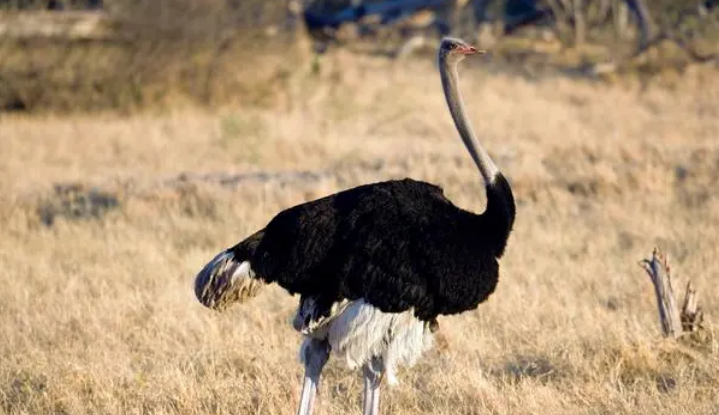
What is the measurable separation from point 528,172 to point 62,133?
6808 millimetres

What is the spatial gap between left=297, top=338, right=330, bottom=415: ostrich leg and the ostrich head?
139 cm

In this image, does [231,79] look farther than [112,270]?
Yes

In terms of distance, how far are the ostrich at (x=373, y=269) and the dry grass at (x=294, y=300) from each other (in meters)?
0.82

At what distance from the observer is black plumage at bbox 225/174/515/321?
4930 millimetres

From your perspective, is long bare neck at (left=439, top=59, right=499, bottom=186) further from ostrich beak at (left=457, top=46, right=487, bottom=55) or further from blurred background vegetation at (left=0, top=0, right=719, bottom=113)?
blurred background vegetation at (left=0, top=0, right=719, bottom=113)

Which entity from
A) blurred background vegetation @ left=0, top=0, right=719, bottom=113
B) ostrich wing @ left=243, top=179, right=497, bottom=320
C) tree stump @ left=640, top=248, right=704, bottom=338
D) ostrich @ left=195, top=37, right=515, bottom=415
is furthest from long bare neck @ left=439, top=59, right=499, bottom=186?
blurred background vegetation @ left=0, top=0, right=719, bottom=113

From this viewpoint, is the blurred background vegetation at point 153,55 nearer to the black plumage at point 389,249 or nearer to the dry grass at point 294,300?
the dry grass at point 294,300

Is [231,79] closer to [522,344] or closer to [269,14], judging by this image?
[269,14]

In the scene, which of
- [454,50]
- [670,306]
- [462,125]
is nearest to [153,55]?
[670,306]

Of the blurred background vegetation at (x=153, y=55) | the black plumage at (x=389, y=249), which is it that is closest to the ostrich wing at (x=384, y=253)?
the black plumage at (x=389, y=249)

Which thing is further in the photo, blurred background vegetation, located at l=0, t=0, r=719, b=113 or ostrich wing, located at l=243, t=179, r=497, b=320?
blurred background vegetation, located at l=0, t=0, r=719, b=113

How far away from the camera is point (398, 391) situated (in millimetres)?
6070

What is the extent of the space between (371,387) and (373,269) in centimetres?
56

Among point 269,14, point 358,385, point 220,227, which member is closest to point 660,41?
point 269,14
